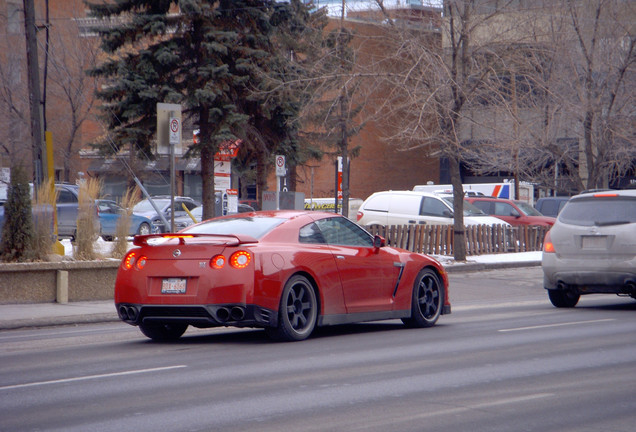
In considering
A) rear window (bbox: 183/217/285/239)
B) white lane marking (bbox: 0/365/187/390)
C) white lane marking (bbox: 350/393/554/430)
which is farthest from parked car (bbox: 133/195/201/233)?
white lane marking (bbox: 350/393/554/430)

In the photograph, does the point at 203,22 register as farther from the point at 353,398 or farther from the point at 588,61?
the point at 353,398

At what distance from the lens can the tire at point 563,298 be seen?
564 inches

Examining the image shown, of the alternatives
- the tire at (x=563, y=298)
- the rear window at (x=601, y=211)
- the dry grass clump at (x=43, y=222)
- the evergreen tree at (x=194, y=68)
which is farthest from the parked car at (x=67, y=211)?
the rear window at (x=601, y=211)

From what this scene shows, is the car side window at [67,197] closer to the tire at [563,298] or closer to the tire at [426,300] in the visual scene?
the tire at [563,298]

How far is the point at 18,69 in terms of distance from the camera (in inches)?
1635

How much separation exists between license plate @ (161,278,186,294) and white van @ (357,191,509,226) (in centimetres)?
1807

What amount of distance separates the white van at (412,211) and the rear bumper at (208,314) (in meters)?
18.0

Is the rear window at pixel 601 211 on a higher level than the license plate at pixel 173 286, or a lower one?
A: higher

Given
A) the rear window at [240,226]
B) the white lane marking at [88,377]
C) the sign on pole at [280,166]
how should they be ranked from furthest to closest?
the sign on pole at [280,166] → the rear window at [240,226] → the white lane marking at [88,377]

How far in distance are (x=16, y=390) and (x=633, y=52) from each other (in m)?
21.1

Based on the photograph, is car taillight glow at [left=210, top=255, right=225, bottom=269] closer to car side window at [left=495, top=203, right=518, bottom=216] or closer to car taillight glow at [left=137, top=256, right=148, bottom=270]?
car taillight glow at [left=137, top=256, right=148, bottom=270]

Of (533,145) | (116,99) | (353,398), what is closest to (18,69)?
(116,99)

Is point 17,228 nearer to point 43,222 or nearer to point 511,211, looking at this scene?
point 43,222

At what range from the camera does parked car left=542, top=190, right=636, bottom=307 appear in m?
13.4
